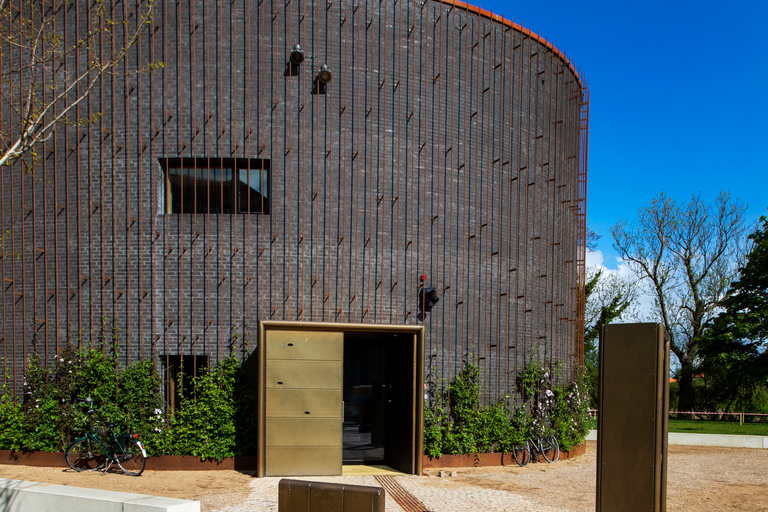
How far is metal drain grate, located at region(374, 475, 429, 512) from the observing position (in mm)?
8711

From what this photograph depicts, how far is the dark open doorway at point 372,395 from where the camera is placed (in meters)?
12.2

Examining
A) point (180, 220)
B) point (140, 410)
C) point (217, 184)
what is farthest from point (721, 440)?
point (180, 220)

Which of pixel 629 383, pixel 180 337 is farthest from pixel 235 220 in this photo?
pixel 629 383

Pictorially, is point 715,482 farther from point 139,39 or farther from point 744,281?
point 744,281

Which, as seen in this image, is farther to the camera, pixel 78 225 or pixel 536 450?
pixel 536 450

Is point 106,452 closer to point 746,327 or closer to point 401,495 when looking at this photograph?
point 401,495

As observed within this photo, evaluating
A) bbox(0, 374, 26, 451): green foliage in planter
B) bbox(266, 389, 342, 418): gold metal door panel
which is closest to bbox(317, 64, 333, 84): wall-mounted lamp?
bbox(266, 389, 342, 418): gold metal door panel

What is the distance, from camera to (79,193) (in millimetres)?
12016

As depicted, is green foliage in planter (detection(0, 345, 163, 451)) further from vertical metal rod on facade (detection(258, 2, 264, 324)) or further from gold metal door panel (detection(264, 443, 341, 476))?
vertical metal rod on facade (detection(258, 2, 264, 324))

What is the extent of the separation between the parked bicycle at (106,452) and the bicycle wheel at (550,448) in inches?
303

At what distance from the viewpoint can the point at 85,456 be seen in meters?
11.1

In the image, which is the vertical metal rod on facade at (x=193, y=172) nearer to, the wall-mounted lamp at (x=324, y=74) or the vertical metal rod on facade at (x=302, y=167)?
the vertical metal rod on facade at (x=302, y=167)

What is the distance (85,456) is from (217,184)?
5.34 metres

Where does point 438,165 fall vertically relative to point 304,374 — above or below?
above
